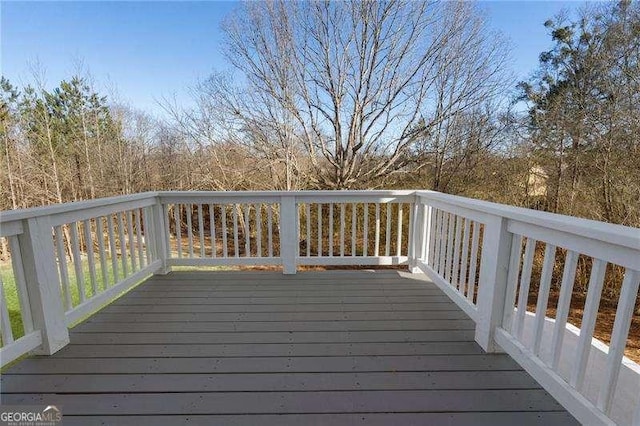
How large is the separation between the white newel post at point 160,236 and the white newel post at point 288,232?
3.88 ft

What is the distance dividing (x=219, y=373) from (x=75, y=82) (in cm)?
1183

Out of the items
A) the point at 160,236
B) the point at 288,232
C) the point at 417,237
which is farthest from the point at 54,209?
the point at 417,237

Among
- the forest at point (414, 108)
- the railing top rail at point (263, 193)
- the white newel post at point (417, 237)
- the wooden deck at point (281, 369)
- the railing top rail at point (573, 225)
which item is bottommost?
the wooden deck at point (281, 369)

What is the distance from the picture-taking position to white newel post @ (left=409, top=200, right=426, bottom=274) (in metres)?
3.19

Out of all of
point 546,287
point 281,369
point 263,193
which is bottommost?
point 281,369

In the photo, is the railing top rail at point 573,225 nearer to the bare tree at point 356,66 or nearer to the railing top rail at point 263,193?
the railing top rail at point 263,193

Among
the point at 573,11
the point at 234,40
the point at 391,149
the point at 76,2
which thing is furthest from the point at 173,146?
the point at 573,11

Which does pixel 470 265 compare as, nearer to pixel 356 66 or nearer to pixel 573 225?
pixel 573 225

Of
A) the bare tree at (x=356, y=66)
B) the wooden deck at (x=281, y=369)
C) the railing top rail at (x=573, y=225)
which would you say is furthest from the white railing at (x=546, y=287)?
the bare tree at (x=356, y=66)

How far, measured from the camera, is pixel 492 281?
1829 millimetres

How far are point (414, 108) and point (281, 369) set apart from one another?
722 cm

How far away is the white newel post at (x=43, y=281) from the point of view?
173cm

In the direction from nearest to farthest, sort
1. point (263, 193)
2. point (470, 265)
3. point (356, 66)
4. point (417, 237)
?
point (470, 265)
point (263, 193)
point (417, 237)
point (356, 66)

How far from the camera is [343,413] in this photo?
1381 millimetres
